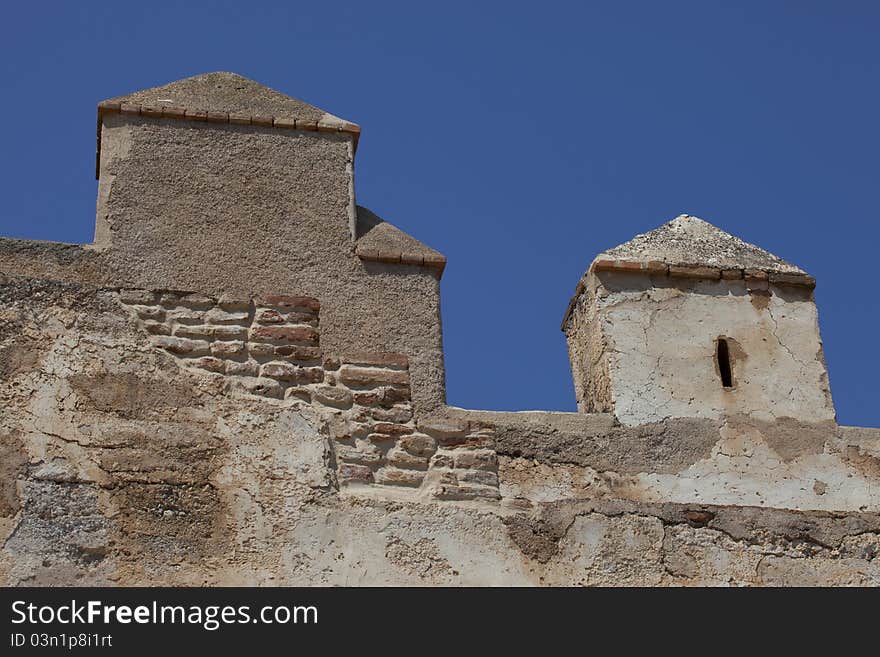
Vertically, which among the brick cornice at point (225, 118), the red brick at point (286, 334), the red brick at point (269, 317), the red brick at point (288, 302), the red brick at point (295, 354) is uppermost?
the brick cornice at point (225, 118)

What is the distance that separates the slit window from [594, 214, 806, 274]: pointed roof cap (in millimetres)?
382

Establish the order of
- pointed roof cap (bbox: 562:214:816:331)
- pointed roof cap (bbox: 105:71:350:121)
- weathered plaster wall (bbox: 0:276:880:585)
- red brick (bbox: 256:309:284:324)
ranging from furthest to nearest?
pointed roof cap (bbox: 562:214:816:331)
pointed roof cap (bbox: 105:71:350:121)
red brick (bbox: 256:309:284:324)
weathered plaster wall (bbox: 0:276:880:585)

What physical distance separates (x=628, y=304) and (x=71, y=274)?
7.96 ft

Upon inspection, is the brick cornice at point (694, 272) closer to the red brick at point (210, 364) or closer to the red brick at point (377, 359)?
the red brick at point (377, 359)

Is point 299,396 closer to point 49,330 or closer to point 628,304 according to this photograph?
point 49,330

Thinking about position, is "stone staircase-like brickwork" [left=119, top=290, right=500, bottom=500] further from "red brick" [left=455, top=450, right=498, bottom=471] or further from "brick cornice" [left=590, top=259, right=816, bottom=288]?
"brick cornice" [left=590, top=259, right=816, bottom=288]

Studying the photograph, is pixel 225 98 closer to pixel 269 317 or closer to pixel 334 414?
pixel 269 317

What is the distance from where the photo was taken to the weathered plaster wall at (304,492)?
5.20 meters

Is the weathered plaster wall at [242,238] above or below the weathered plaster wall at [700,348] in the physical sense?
above

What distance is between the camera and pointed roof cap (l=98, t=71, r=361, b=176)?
6.09m

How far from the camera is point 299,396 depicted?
5.64 m

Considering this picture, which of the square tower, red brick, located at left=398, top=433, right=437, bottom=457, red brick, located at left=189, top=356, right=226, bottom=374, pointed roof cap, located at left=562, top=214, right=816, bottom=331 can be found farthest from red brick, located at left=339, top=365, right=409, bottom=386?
pointed roof cap, located at left=562, top=214, right=816, bottom=331

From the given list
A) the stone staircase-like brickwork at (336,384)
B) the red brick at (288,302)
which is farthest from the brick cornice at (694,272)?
the red brick at (288,302)
